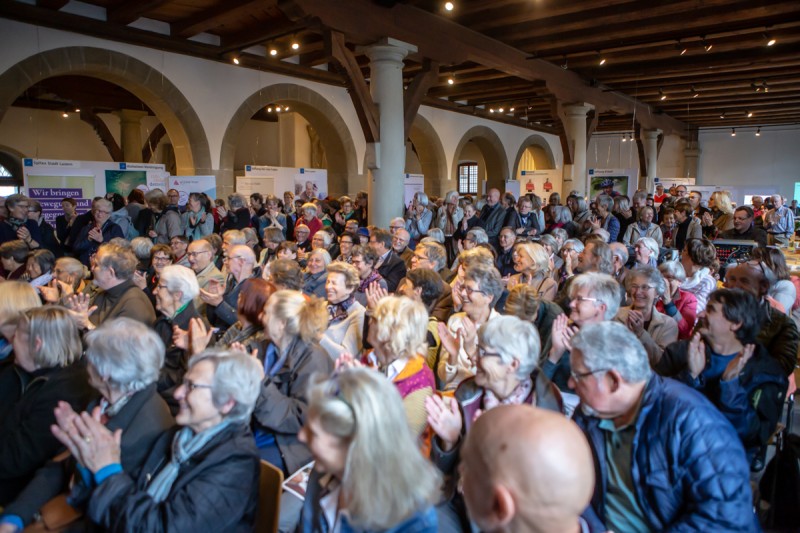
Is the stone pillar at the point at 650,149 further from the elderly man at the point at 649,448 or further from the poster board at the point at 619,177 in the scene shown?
the elderly man at the point at 649,448

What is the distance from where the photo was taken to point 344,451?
4.64 ft

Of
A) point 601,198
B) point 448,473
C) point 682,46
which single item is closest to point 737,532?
point 448,473

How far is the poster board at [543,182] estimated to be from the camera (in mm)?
13195

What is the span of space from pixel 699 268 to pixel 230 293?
353cm

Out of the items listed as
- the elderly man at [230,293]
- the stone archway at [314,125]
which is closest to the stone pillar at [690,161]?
the stone archway at [314,125]

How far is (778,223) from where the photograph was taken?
820cm

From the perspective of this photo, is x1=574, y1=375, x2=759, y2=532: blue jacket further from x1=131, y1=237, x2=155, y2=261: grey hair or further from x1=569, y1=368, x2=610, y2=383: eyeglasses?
x1=131, y1=237, x2=155, y2=261: grey hair

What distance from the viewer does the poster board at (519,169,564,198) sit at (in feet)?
43.3

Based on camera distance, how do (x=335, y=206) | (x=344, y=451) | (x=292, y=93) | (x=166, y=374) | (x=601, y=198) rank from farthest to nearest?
(x=292, y=93) → (x=335, y=206) → (x=601, y=198) → (x=166, y=374) → (x=344, y=451)

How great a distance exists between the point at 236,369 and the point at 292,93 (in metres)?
9.11

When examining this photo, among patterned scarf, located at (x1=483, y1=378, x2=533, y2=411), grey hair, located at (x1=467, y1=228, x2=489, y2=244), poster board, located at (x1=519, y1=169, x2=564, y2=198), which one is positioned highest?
poster board, located at (x1=519, y1=169, x2=564, y2=198)

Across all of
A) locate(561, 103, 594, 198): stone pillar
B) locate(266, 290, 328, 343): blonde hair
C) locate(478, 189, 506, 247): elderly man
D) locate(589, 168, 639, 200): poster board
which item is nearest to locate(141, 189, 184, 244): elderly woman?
locate(478, 189, 506, 247): elderly man

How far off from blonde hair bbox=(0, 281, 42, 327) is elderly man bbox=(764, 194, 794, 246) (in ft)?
28.6

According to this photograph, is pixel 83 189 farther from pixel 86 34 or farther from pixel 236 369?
pixel 236 369
